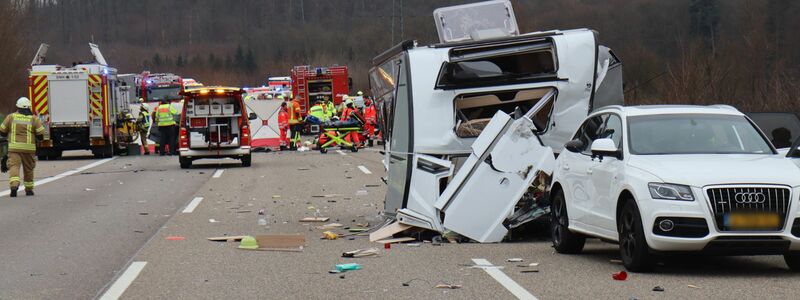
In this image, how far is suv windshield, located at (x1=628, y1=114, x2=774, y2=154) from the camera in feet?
36.5

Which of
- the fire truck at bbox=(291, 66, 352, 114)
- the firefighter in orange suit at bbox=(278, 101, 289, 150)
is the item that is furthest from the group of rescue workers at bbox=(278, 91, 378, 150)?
the fire truck at bbox=(291, 66, 352, 114)

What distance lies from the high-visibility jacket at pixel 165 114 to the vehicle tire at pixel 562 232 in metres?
24.5

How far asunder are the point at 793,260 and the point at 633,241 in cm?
140

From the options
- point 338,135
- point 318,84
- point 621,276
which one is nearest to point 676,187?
point 621,276

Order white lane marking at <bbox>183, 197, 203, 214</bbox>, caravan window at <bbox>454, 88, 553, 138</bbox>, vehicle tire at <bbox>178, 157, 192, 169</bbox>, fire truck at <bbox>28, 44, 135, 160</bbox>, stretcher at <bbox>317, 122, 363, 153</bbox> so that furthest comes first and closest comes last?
stretcher at <bbox>317, 122, 363, 153</bbox> < fire truck at <bbox>28, 44, 135, 160</bbox> < vehicle tire at <bbox>178, 157, 192, 169</bbox> < white lane marking at <bbox>183, 197, 203, 214</bbox> < caravan window at <bbox>454, 88, 553, 138</bbox>

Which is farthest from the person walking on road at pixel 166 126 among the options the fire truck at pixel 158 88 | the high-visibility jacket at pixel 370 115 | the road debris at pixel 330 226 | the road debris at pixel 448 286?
the road debris at pixel 448 286

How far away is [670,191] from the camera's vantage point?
32.9ft

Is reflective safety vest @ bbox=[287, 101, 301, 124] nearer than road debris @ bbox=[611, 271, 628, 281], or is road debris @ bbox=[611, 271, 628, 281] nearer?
road debris @ bbox=[611, 271, 628, 281]

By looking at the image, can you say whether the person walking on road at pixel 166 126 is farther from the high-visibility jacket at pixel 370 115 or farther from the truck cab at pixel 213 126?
the high-visibility jacket at pixel 370 115

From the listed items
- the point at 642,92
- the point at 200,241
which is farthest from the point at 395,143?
the point at 642,92

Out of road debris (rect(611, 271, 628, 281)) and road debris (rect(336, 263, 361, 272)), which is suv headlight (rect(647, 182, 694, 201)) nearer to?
road debris (rect(611, 271, 628, 281))

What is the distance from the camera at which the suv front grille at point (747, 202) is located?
9.88 meters

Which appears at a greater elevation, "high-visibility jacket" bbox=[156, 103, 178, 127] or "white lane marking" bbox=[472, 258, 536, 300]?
"high-visibility jacket" bbox=[156, 103, 178, 127]

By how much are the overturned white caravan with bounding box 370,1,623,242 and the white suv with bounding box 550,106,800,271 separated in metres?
0.80
